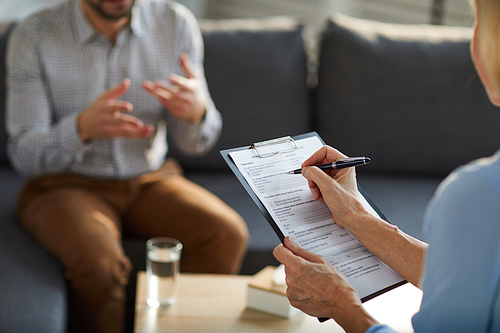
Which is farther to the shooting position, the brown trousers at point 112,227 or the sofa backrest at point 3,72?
the sofa backrest at point 3,72

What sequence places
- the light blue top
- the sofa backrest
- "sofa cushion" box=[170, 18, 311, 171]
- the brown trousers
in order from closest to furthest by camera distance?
the light blue top < the brown trousers < the sofa backrest < "sofa cushion" box=[170, 18, 311, 171]

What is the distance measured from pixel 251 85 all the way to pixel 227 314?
1.11 meters

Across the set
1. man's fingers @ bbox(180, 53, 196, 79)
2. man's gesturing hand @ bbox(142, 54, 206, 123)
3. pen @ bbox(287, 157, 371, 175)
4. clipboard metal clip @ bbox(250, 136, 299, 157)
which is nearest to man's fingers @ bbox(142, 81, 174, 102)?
man's gesturing hand @ bbox(142, 54, 206, 123)

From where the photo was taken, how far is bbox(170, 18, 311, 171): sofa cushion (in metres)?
1.94

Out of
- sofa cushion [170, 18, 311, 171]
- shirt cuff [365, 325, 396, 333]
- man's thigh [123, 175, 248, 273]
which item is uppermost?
shirt cuff [365, 325, 396, 333]

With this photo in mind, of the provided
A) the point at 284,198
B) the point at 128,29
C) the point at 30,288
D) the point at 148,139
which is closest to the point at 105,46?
the point at 128,29

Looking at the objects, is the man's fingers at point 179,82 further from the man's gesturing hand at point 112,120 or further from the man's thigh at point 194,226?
the man's thigh at point 194,226

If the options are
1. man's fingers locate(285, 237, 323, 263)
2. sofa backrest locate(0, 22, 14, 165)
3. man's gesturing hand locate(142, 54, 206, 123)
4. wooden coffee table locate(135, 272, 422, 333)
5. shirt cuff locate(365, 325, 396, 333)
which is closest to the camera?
shirt cuff locate(365, 325, 396, 333)

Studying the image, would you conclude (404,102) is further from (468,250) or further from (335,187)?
(468,250)

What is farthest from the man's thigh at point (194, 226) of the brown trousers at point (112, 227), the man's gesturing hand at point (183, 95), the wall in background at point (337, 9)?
the wall in background at point (337, 9)

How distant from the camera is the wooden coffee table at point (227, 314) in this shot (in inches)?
38.4

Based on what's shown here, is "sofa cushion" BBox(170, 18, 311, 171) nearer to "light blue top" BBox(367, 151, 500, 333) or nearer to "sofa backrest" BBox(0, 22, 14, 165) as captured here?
"sofa backrest" BBox(0, 22, 14, 165)

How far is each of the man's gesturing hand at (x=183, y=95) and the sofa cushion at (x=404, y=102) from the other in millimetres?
645

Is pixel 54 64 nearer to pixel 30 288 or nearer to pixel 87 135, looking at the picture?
pixel 87 135
